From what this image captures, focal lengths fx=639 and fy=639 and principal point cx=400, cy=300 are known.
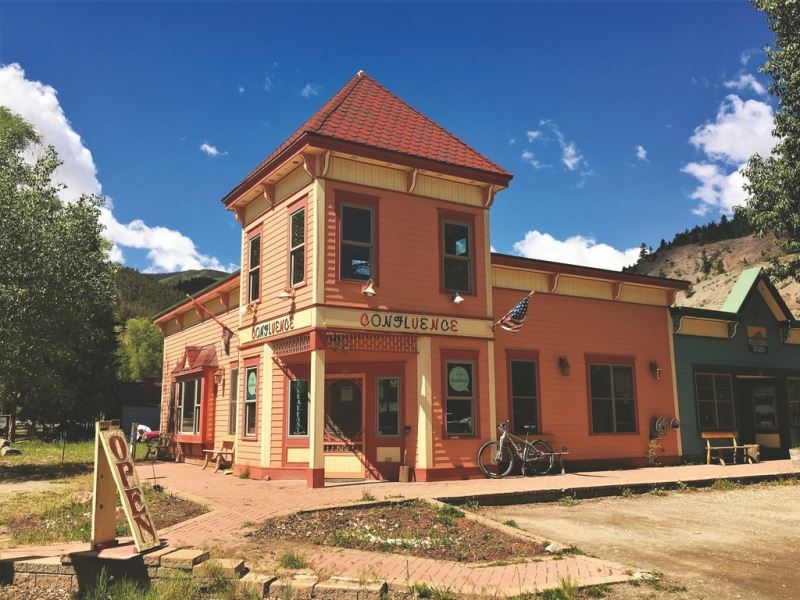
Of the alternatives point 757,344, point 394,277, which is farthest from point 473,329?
point 757,344

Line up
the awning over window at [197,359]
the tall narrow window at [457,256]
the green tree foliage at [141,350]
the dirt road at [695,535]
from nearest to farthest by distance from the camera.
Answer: the dirt road at [695,535]
the tall narrow window at [457,256]
the awning over window at [197,359]
the green tree foliage at [141,350]

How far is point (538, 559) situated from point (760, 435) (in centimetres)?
1642

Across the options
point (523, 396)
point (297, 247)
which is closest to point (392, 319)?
point (297, 247)

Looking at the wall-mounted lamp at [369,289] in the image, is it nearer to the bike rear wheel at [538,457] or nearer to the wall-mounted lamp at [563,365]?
the bike rear wheel at [538,457]

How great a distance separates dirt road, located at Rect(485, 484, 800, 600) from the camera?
6.16 m

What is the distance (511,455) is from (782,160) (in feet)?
42.7

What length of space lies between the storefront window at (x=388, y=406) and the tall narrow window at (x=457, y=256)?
2482 mm

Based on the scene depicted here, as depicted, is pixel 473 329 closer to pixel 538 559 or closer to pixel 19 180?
pixel 538 559

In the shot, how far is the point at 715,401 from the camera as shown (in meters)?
18.8

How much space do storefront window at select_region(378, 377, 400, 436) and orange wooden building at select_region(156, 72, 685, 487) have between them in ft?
0.10

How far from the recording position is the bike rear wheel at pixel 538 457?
47.7 ft

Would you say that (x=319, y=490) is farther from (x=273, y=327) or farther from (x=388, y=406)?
(x=273, y=327)

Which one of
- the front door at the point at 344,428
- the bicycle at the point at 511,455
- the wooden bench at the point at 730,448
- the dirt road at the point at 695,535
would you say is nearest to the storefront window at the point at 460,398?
the bicycle at the point at 511,455

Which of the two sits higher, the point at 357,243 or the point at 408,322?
the point at 357,243
